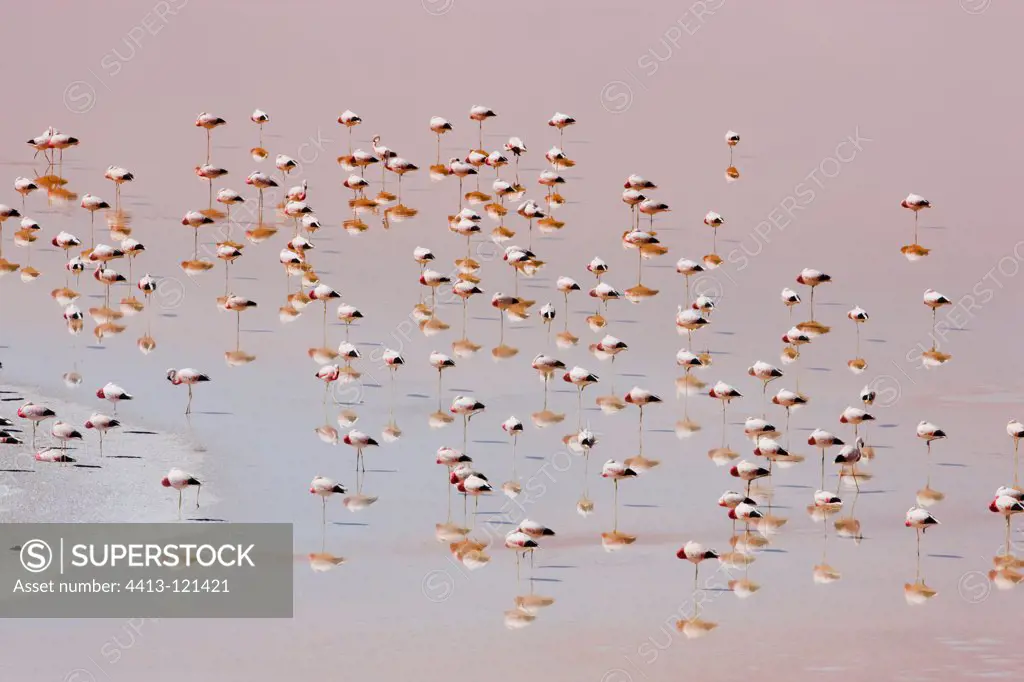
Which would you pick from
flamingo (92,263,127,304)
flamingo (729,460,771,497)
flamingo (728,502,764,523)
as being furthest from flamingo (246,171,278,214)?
flamingo (728,502,764,523)

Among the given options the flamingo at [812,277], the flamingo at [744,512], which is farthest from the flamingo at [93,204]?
the flamingo at [744,512]

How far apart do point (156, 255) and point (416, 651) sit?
679 centimetres

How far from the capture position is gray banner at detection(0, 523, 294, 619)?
10789 mm

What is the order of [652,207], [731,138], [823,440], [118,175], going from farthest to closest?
[731,138] < [118,175] < [652,207] < [823,440]

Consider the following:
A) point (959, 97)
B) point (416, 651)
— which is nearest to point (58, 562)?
point (416, 651)

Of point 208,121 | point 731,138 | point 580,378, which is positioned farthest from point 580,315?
point 208,121

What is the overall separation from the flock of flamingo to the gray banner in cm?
40

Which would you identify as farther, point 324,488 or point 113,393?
point 113,393

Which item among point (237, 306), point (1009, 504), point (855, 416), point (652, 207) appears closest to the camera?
point (1009, 504)

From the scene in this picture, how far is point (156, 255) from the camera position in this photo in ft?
53.9

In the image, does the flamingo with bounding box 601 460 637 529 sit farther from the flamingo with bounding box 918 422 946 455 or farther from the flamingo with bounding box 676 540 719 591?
the flamingo with bounding box 918 422 946 455

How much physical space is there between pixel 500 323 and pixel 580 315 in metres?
0.63

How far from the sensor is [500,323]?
15211 millimetres

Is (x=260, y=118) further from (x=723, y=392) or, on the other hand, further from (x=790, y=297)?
(x=723, y=392)
